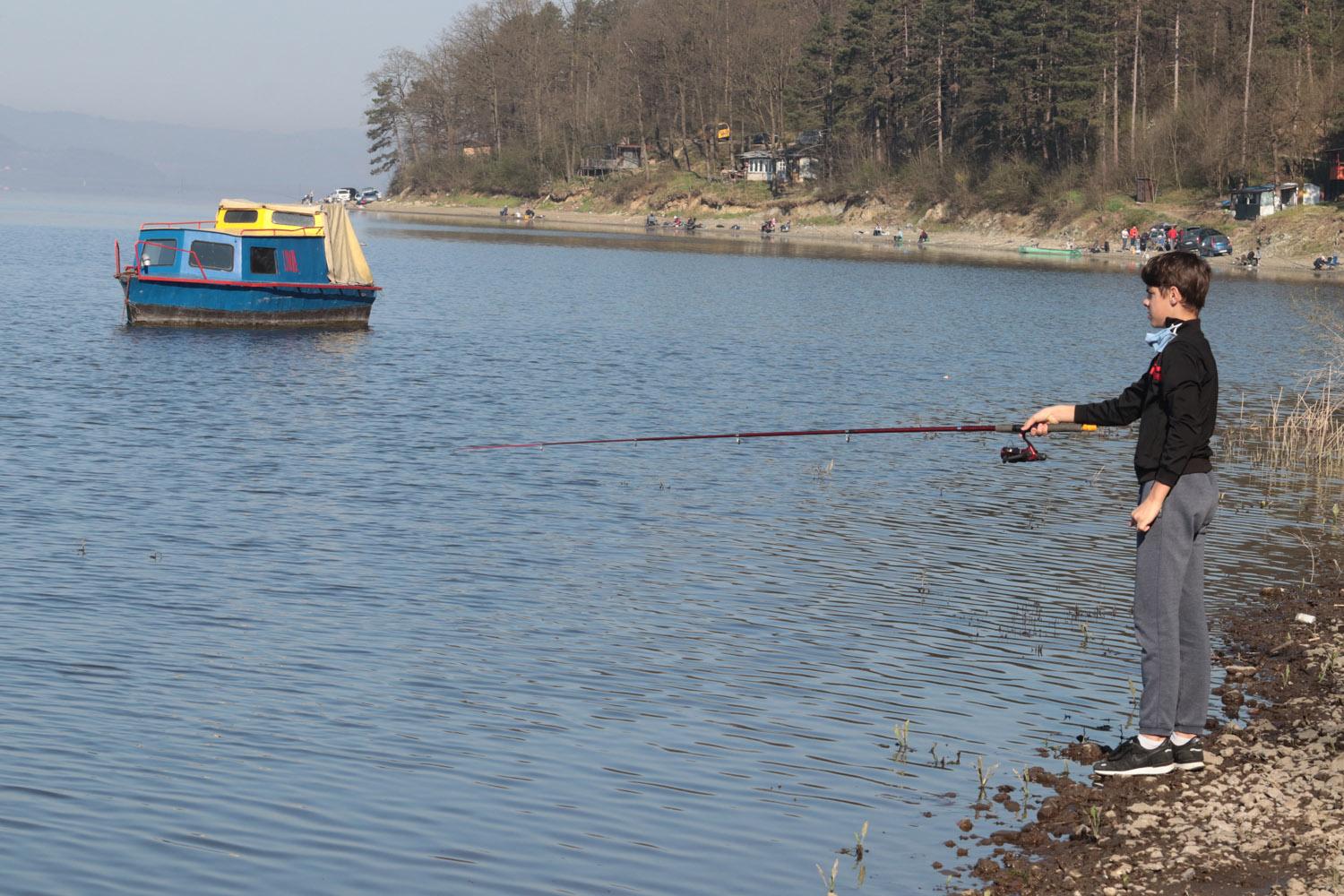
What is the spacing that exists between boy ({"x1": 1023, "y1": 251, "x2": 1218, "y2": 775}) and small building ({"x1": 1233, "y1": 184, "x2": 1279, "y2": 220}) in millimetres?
82488

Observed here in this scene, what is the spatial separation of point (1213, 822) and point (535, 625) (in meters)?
6.29

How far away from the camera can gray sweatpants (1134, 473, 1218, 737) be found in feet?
25.3

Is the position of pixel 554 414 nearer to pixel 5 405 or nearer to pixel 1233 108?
pixel 5 405

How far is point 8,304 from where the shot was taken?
149 ft

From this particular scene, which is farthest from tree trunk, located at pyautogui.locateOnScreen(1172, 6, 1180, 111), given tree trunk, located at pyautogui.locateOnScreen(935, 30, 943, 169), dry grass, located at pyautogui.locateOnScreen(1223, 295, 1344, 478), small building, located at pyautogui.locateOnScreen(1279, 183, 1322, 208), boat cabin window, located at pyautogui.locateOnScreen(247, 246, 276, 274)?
dry grass, located at pyautogui.locateOnScreen(1223, 295, 1344, 478)

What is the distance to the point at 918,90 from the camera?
381 feet

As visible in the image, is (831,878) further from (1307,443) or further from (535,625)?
(1307,443)

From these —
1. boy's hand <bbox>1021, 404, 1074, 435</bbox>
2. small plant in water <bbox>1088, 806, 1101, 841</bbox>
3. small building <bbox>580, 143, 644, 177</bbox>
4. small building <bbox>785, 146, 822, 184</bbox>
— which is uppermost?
small building <bbox>580, 143, 644, 177</bbox>

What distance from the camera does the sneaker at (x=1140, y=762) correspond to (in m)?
8.03

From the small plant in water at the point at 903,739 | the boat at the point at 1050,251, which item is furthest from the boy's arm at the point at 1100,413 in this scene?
the boat at the point at 1050,251

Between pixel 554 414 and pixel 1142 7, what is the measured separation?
85528 mm

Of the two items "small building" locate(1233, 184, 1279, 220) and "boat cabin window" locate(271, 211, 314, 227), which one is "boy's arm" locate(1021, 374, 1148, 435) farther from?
"small building" locate(1233, 184, 1279, 220)

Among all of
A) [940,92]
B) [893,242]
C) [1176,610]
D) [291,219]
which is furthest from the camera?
[940,92]

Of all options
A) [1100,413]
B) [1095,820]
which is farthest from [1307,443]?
[1095,820]
